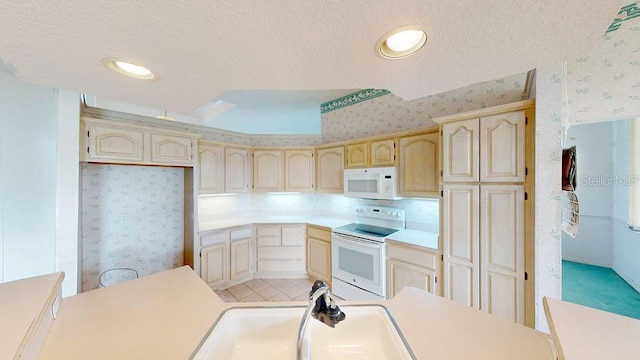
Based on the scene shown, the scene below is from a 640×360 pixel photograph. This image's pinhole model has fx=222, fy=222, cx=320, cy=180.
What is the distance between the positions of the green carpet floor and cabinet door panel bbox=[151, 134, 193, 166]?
14.5 feet

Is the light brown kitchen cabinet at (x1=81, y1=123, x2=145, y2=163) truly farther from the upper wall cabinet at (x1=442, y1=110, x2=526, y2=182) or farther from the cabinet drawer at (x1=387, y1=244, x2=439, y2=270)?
the upper wall cabinet at (x1=442, y1=110, x2=526, y2=182)

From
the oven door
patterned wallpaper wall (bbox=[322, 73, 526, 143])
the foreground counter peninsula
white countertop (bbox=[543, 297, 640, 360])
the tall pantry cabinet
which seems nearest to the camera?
white countertop (bbox=[543, 297, 640, 360])

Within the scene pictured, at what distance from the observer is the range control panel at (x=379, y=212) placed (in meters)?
2.85

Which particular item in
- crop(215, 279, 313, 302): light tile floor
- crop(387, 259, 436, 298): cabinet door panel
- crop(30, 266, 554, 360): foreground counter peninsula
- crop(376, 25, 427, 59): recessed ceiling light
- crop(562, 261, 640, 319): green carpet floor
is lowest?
crop(215, 279, 313, 302): light tile floor

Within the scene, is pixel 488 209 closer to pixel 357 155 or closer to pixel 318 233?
pixel 357 155

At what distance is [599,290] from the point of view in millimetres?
2408

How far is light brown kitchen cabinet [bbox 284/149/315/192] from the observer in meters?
3.52

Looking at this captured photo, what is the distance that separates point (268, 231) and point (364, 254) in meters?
1.50

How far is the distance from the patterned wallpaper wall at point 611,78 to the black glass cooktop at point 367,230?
6.00 feet

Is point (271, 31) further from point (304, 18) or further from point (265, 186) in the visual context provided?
point (265, 186)

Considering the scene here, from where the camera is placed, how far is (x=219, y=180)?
3.15 metres

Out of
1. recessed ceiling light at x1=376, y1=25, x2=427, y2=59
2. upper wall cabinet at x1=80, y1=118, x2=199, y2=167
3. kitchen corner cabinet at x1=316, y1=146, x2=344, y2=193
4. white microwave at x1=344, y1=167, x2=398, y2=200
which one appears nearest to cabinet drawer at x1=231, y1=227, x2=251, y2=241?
upper wall cabinet at x1=80, y1=118, x2=199, y2=167

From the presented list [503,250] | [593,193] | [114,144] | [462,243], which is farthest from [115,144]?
[593,193]

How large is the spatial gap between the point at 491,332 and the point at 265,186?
309 cm
